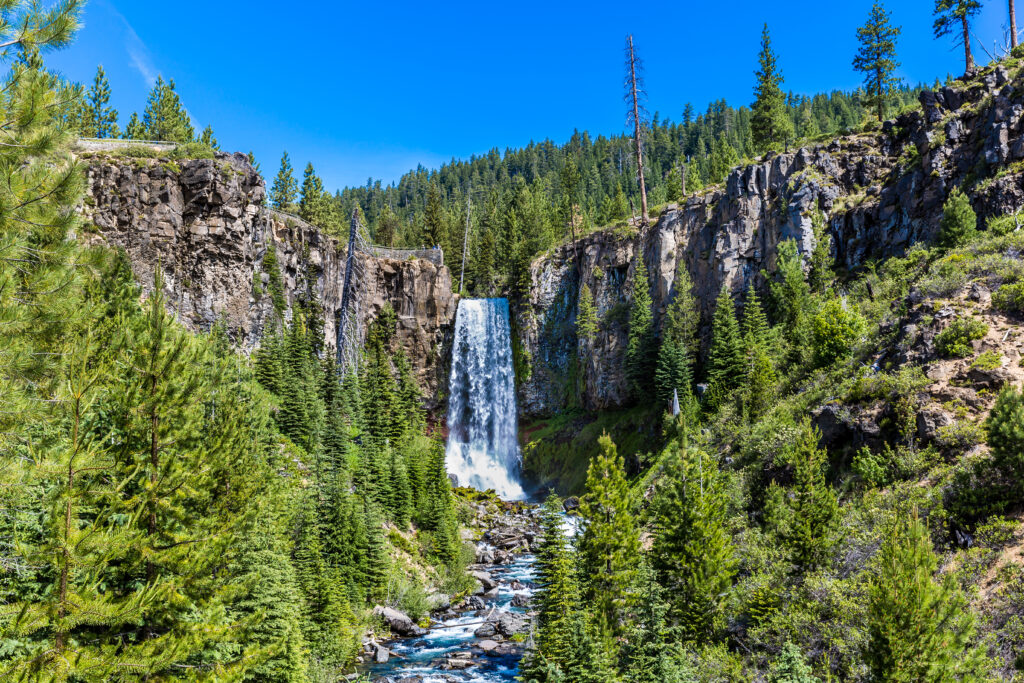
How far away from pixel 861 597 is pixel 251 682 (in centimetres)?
1692

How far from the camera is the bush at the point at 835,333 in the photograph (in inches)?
1225

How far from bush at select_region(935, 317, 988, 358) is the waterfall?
40.9 metres

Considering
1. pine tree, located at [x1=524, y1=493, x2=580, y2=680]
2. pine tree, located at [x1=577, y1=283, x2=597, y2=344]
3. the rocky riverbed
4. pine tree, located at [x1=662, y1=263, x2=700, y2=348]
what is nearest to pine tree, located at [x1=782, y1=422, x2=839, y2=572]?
pine tree, located at [x1=524, y1=493, x2=580, y2=680]

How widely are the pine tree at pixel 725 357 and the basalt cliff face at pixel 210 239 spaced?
118ft

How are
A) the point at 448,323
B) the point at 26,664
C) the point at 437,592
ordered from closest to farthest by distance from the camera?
the point at 26,664 → the point at 437,592 → the point at 448,323

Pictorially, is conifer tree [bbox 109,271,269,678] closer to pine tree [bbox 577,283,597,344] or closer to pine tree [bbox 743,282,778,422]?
pine tree [bbox 743,282,778,422]

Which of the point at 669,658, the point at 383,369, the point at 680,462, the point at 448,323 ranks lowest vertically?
the point at 669,658

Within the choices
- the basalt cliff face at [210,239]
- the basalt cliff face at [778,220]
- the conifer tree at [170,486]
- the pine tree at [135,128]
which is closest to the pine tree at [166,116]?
the pine tree at [135,128]

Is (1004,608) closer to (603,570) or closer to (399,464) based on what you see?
(603,570)

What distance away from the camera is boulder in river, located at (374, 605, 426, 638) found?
2697 centimetres

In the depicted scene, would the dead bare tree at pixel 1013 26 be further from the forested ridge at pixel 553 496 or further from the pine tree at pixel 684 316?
the pine tree at pixel 684 316

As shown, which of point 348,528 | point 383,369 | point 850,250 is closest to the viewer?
point 348,528

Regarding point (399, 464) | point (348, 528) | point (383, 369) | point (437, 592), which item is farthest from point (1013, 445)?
point (383, 369)

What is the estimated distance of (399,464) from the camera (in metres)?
37.3
